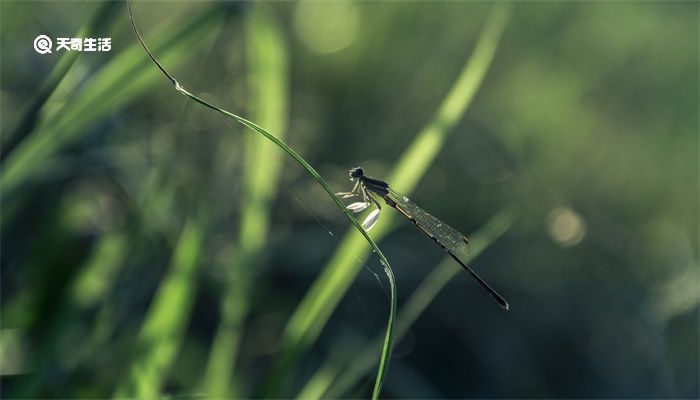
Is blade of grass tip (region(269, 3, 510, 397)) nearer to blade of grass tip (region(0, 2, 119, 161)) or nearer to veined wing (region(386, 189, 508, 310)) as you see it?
veined wing (region(386, 189, 508, 310))

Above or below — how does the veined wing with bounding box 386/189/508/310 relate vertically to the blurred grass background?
below

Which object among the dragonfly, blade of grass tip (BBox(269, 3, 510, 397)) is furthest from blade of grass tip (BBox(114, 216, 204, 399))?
the dragonfly

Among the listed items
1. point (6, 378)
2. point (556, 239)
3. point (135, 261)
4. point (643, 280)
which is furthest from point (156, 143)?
point (643, 280)

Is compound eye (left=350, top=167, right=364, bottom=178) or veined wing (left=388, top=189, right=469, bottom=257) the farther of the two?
compound eye (left=350, top=167, right=364, bottom=178)

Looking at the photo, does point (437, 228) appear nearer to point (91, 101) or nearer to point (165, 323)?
point (165, 323)

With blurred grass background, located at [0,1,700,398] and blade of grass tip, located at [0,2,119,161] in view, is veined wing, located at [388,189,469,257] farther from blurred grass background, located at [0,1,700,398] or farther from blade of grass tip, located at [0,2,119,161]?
blade of grass tip, located at [0,2,119,161]

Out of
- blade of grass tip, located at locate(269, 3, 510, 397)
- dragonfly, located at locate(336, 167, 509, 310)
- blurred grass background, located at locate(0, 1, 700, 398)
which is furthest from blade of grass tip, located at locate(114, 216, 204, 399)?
dragonfly, located at locate(336, 167, 509, 310)

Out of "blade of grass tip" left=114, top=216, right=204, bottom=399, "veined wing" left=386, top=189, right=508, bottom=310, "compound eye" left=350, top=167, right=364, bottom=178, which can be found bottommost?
"blade of grass tip" left=114, top=216, right=204, bottom=399

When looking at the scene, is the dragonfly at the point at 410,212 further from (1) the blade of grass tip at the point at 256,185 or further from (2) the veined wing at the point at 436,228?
(1) the blade of grass tip at the point at 256,185
